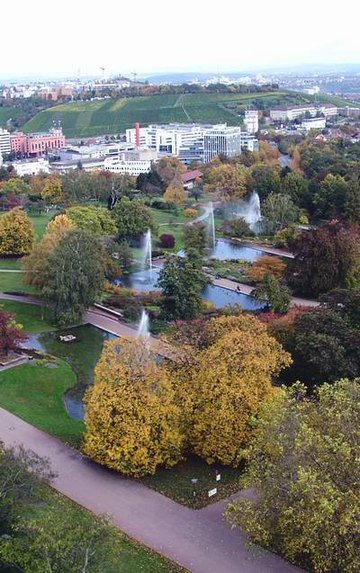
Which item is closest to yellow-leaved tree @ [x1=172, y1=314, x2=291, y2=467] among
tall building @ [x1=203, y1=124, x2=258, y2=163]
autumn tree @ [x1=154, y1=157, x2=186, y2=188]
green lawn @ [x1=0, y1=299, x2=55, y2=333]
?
green lawn @ [x1=0, y1=299, x2=55, y2=333]

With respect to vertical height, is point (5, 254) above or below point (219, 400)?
below

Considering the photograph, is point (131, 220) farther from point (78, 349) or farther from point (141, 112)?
point (141, 112)

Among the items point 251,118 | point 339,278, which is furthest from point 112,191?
point 251,118

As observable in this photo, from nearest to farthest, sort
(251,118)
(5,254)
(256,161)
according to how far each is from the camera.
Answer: (5,254) < (256,161) < (251,118)

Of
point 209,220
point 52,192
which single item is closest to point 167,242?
point 209,220

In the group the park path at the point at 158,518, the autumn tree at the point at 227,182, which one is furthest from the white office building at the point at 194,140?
the park path at the point at 158,518

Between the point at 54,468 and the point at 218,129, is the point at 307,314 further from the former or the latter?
the point at 218,129

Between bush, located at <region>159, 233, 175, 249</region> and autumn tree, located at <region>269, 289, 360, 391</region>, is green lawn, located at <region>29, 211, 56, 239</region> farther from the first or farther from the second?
autumn tree, located at <region>269, 289, 360, 391</region>
